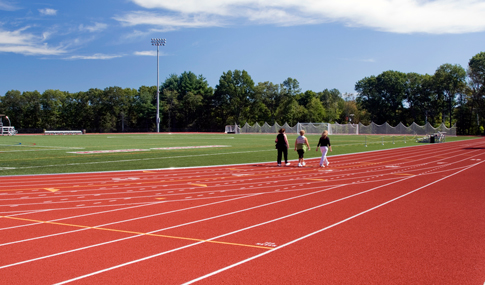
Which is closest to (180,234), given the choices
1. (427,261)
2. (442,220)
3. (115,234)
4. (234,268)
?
(115,234)

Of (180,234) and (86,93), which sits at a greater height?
(86,93)

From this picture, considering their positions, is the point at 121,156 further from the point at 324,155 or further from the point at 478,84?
the point at 478,84

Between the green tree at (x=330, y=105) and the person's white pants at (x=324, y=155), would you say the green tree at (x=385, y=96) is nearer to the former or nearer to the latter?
the green tree at (x=330, y=105)

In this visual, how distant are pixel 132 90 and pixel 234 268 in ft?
344

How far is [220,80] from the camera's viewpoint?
10394 centimetres

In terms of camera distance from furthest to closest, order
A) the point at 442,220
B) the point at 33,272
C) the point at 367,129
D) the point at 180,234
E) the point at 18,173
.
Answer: the point at 367,129 → the point at 18,173 → the point at 442,220 → the point at 180,234 → the point at 33,272

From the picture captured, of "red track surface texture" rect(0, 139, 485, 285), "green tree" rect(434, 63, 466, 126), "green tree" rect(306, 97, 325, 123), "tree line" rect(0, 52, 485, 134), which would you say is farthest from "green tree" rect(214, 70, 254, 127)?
"red track surface texture" rect(0, 139, 485, 285)

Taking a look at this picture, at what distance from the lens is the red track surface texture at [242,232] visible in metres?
4.48

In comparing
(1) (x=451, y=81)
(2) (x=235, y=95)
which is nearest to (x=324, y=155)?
(1) (x=451, y=81)

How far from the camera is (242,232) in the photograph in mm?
6172

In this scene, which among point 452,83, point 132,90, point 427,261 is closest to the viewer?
point 427,261

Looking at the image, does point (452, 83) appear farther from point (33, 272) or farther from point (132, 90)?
point (33, 272)

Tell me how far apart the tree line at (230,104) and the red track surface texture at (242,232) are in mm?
76984

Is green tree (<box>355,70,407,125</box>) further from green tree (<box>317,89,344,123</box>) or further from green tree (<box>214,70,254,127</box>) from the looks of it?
green tree (<box>214,70,254,127</box>)
